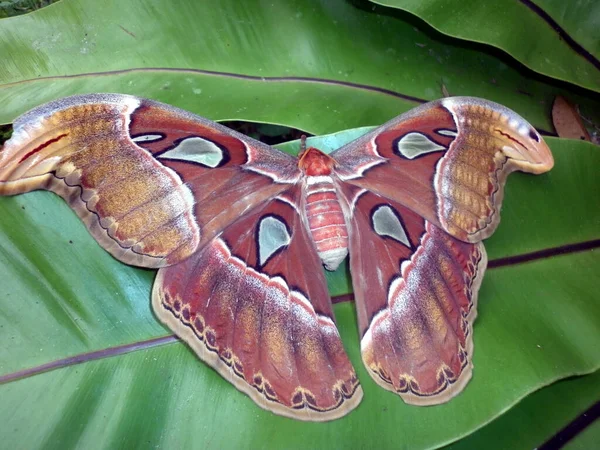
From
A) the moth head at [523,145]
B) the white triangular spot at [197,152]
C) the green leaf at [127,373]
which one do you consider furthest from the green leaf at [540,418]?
the white triangular spot at [197,152]

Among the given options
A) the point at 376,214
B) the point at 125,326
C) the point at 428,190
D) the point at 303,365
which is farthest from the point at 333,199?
the point at 125,326

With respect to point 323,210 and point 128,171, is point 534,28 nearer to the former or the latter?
point 323,210

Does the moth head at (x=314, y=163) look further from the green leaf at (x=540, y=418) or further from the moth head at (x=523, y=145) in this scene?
the green leaf at (x=540, y=418)

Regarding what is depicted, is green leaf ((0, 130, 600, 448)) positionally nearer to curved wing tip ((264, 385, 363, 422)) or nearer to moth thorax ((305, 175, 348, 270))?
curved wing tip ((264, 385, 363, 422))

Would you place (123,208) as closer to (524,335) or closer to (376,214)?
(376,214)

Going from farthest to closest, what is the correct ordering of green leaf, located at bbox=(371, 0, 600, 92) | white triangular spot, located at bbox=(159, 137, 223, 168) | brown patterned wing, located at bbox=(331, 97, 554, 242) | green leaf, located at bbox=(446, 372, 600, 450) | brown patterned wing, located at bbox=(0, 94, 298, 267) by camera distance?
1. green leaf, located at bbox=(371, 0, 600, 92)
2. green leaf, located at bbox=(446, 372, 600, 450)
3. brown patterned wing, located at bbox=(331, 97, 554, 242)
4. white triangular spot, located at bbox=(159, 137, 223, 168)
5. brown patterned wing, located at bbox=(0, 94, 298, 267)

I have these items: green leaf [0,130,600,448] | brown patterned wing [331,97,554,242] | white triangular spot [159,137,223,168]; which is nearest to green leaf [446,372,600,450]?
green leaf [0,130,600,448]

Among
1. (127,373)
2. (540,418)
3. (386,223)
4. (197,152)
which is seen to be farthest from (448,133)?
(127,373)
